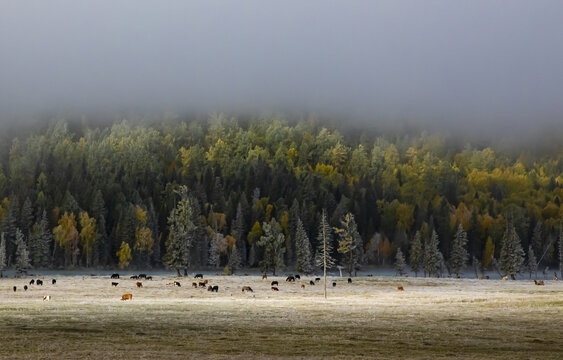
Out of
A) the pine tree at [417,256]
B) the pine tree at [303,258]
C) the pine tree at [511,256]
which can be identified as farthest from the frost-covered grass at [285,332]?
the pine tree at [417,256]

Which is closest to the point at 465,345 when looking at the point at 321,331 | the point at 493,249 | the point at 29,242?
the point at 321,331

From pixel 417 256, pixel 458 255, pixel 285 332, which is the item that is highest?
pixel 458 255

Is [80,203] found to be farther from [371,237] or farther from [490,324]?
[490,324]

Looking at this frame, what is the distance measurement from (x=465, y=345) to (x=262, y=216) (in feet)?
522

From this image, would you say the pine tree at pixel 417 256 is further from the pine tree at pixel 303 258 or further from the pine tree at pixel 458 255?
the pine tree at pixel 303 258

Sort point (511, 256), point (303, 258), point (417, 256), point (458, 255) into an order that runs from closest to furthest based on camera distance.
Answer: point (303, 258) → point (511, 256) → point (417, 256) → point (458, 255)

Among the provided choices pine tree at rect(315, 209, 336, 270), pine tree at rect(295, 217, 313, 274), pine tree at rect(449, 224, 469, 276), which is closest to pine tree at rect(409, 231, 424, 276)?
pine tree at rect(449, 224, 469, 276)

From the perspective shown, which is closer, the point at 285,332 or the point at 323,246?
the point at 285,332

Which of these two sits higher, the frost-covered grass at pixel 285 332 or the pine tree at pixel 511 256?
the pine tree at pixel 511 256

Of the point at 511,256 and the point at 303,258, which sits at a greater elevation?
the point at 511,256

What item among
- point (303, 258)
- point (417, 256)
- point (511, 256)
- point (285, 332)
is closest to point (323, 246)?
point (285, 332)

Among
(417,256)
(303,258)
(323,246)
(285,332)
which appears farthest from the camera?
(417,256)

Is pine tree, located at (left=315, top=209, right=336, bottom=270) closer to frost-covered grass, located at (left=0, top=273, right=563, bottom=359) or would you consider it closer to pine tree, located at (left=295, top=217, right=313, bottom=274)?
pine tree, located at (left=295, top=217, right=313, bottom=274)

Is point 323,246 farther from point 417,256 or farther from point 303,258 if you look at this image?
point 417,256
